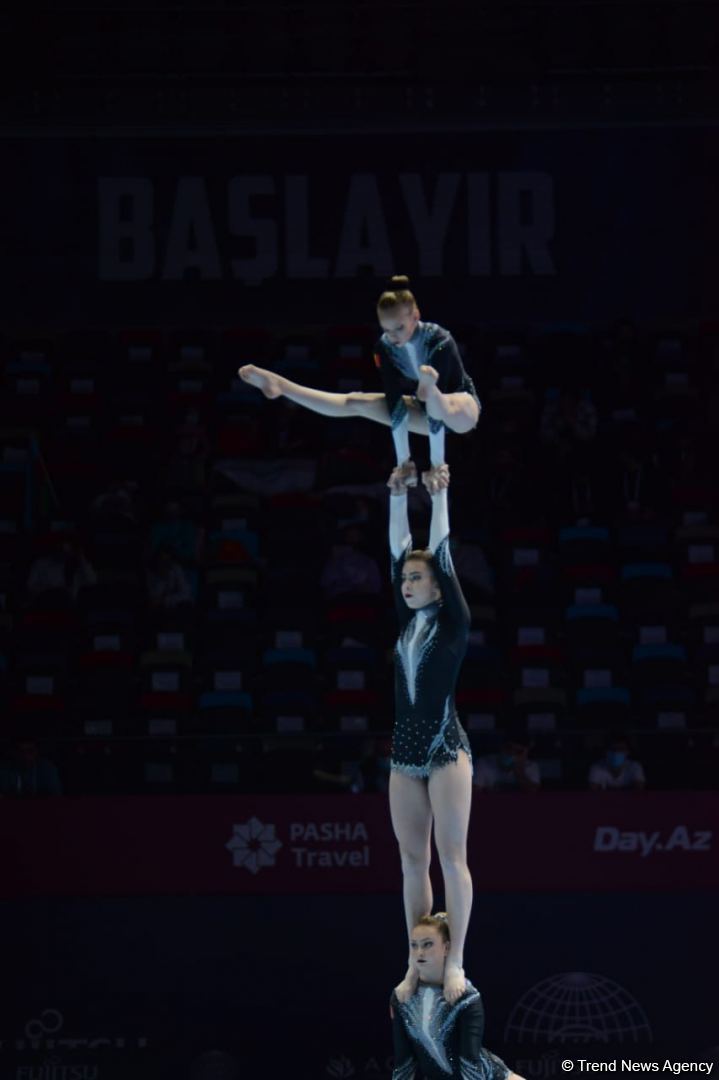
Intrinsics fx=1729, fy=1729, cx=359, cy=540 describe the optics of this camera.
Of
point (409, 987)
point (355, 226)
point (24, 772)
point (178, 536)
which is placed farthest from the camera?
point (355, 226)

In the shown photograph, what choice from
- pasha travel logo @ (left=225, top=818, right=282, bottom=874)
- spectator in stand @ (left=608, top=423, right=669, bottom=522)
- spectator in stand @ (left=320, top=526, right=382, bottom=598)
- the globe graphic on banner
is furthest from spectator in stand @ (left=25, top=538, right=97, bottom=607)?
the globe graphic on banner

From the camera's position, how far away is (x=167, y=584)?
13.8 meters

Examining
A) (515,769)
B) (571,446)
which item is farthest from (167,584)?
(571,446)

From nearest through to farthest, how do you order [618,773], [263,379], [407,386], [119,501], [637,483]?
1. [263,379]
2. [407,386]
3. [618,773]
4. [119,501]
5. [637,483]

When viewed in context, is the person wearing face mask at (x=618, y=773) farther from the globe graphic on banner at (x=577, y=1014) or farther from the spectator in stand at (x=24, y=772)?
the spectator in stand at (x=24, y=772)

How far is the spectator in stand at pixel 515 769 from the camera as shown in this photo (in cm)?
1152

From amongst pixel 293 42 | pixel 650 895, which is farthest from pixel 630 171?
pixel 650 895

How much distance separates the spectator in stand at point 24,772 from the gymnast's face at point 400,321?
17.4 feet

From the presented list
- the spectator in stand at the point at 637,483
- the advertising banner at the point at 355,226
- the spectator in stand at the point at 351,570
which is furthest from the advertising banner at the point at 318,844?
the advertising banner at the point at 355,226

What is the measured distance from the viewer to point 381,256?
17.2 metres

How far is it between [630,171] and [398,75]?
2507mm

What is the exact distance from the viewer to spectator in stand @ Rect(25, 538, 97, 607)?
46.3 ft

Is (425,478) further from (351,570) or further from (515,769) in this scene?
(351,570)
